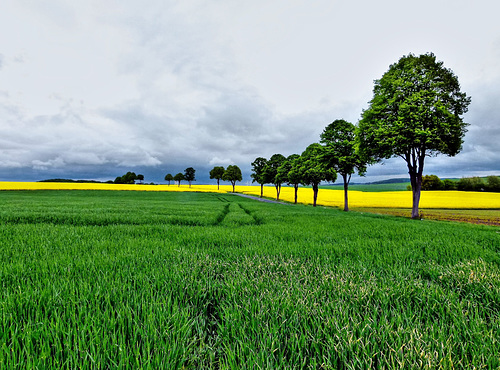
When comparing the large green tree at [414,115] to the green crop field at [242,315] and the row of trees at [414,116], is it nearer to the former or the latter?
the row of trees at [414,116]

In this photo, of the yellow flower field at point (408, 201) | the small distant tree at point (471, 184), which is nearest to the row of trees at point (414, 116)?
the yellow flower field at point (408, 201)

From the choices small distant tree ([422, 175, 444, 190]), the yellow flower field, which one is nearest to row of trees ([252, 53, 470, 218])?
the yellow flower field

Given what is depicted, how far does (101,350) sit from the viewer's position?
1.41 m

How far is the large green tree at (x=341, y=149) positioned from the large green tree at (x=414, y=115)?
6.31 metres

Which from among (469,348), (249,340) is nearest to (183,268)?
(249,340)

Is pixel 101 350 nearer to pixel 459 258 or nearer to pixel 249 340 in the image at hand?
pixel 249 340

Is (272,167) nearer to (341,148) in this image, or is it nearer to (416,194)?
(341,148)

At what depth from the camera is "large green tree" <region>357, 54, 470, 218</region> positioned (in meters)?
16.7

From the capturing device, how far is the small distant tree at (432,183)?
90312 millimetres

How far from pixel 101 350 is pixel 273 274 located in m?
1.90

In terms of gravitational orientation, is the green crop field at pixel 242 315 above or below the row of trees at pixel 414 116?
below

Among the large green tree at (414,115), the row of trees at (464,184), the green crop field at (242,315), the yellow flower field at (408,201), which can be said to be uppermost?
the large green tree at (414,115)

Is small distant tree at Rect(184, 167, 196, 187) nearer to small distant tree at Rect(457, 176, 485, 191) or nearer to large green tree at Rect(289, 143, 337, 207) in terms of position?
large green tree at Rect(289, 143, 337, 207)

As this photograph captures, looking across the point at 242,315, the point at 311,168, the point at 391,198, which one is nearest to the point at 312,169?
the point at 311,168
